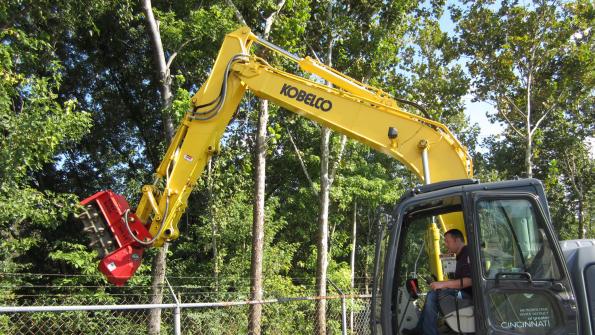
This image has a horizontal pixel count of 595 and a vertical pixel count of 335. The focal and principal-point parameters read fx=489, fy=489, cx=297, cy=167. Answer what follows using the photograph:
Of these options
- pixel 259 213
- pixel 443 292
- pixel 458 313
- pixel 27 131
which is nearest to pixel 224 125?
pixel 443 292

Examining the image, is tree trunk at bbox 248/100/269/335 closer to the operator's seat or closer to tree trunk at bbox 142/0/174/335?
tree trunk at bbox 142/0/174/335

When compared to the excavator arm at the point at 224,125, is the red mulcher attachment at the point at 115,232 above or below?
below

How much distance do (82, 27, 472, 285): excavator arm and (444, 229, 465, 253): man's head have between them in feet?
3.06

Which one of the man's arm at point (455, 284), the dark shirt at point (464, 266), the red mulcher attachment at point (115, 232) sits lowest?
the man's arm at point (455, 284)

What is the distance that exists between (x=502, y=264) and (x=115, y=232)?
14.9 feet

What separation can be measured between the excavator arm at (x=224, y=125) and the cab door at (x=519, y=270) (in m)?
1.51

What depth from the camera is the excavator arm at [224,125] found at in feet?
17.7

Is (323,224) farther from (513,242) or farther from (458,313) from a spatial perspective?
(513,242)

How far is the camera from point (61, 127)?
9.20m

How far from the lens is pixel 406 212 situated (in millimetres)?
4113

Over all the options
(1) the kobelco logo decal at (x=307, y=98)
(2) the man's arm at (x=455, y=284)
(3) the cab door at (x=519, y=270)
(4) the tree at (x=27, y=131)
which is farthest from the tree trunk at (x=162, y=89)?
(3) the cab door at (x=519, y=270)

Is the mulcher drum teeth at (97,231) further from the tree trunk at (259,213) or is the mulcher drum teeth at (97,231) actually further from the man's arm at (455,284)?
the tree trunk at (259,213)

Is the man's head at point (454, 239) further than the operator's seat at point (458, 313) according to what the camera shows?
Yes

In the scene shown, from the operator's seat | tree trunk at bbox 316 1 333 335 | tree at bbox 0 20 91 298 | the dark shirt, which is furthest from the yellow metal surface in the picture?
tree trunk at bbox 316 1 333 335
